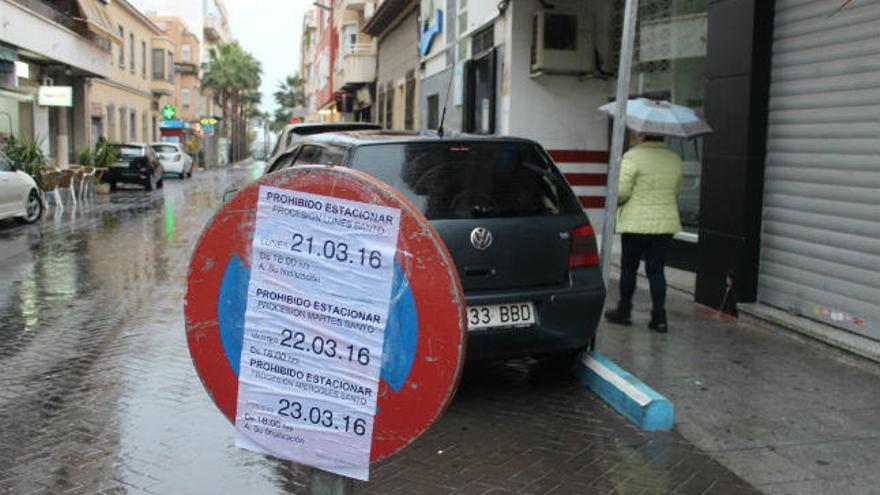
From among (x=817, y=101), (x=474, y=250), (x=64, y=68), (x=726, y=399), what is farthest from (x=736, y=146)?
(x=64, y=68)

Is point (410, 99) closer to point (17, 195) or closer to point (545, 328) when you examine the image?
point (17, 195)

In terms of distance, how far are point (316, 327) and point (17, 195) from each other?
1492cm

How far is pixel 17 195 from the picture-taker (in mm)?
15156

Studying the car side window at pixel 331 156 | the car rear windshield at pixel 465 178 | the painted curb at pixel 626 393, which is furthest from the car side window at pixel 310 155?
the painted curb at pixel 626 393

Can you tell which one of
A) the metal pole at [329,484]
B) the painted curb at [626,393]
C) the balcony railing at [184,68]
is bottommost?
the painted curb at [626,393]

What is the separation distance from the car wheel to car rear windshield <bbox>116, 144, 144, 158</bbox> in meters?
11.8

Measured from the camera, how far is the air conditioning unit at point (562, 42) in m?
12.2

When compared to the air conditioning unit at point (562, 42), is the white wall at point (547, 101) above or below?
below

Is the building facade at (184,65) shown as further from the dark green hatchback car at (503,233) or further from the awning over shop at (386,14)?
the dark green hatchback car at (503,233)

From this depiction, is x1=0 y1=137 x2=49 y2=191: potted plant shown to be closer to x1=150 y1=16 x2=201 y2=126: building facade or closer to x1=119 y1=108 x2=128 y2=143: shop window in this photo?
x1=119 y1=108 x2=128 y2=143: shop window

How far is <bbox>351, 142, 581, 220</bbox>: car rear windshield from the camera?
501 centimetres

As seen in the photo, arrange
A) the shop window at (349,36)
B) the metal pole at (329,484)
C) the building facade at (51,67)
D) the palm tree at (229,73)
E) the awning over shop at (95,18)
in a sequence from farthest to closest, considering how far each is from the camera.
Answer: the palm tree at (229,73) → the shop window at (349,36) → the awning over shop at (95,18) → the building facade at (51,67) → the metal pole at (329,484)

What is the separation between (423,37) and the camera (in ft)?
68.8

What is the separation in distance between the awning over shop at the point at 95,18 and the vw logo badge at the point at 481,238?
27.2 metres
